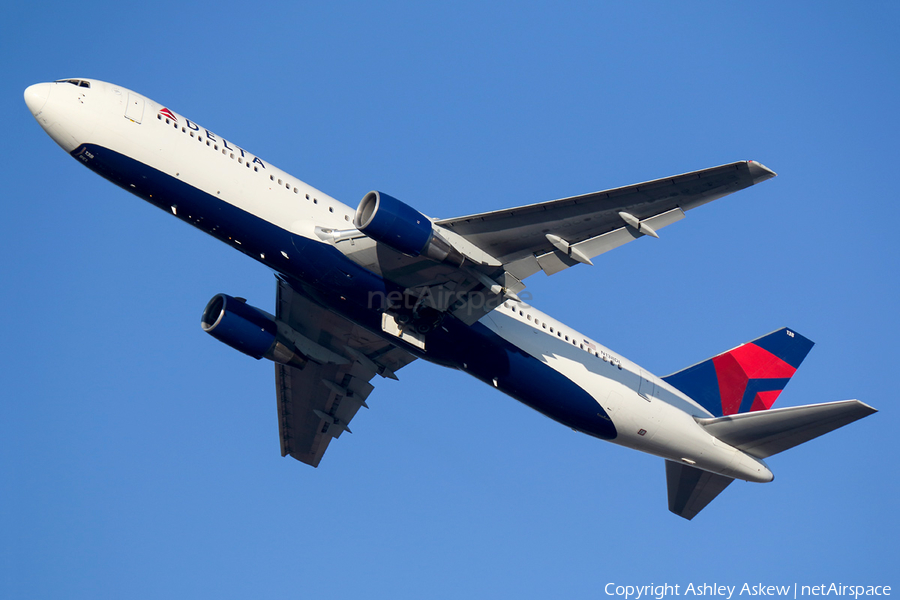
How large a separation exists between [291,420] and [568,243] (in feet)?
54.8

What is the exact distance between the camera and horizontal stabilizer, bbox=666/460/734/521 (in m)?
33.2

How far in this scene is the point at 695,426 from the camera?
102ft

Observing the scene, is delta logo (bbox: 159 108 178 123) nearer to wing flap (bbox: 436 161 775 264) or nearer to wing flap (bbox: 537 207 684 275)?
wing flap (bbox: 436 161 775 264)

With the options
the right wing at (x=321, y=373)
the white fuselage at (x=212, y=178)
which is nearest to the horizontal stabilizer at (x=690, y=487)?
the white fuselage at (x=212, y=178)

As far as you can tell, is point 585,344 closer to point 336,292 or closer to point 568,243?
point 568,243

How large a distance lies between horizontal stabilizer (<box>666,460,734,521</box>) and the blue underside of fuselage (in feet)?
21.9

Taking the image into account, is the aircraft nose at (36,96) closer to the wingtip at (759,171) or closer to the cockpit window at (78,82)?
the cockpit window at (78,82)

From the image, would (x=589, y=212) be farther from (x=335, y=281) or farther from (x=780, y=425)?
(x=780, y=425)

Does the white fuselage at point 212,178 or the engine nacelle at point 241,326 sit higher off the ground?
the white fuselage at point 212,178

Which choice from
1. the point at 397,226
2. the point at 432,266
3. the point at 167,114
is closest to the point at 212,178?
the point at 167,114

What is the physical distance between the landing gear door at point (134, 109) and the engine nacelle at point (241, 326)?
24.4 feet

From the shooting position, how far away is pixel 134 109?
2550cm

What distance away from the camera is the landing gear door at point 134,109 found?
25344 millimetres

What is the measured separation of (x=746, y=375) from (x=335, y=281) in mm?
18052
